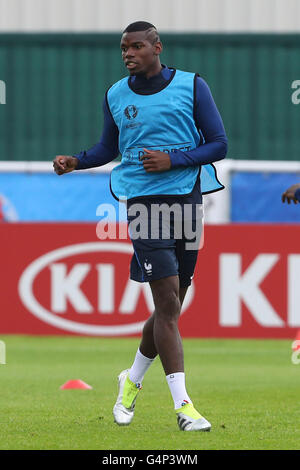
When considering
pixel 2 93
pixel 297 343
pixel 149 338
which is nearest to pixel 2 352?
pixel 297 343

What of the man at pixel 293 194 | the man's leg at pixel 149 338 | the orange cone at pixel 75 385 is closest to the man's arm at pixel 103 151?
the man's leg at pixel 149 338

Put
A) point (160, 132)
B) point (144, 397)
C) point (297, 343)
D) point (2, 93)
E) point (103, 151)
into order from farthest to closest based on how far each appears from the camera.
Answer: point (2, 93) → point (297, 343) → point (144, 397) → point (103, 151) → point (160, 132)

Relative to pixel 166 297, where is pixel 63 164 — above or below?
above

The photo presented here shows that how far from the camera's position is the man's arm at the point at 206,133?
563 cm

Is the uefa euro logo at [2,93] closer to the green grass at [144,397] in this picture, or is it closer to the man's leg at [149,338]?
the green grass at [144,397]

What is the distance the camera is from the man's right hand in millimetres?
5902

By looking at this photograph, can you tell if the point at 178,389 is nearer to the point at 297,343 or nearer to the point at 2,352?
the point at 2,352

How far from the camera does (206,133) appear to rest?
5707 mm

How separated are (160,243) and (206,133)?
25.3 inches

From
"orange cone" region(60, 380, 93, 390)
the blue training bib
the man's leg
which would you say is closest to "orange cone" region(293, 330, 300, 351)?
"orange cone" region(60, 380, 93, 390)

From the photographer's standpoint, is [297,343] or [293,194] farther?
[297,343]

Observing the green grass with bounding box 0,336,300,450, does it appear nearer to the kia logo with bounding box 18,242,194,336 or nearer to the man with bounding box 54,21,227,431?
the kia logo with bounding box 18,242,194,336

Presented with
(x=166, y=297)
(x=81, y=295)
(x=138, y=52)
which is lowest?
(x=81, y=295)

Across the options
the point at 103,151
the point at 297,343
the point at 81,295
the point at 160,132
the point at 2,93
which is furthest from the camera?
the point at 2,93
